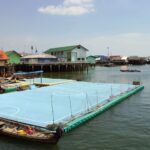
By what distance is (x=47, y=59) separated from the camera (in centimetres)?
6788

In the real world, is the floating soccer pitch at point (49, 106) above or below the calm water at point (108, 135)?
above

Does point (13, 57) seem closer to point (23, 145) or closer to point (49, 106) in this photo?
point (49, 106)

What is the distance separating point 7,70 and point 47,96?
97.4ft

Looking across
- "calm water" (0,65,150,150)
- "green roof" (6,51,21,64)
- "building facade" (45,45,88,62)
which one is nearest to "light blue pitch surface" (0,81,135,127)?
"calm water" (0,65,150,150)

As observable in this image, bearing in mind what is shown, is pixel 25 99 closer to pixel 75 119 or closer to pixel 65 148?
pixel 75 119

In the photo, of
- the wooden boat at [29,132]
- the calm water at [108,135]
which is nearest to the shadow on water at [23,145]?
the calm water at [108,135]

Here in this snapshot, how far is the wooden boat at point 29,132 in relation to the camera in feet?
42.2

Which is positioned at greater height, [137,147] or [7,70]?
[7,70]

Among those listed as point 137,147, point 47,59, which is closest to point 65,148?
point 137,147

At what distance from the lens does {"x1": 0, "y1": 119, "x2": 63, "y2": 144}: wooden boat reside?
12.8 meters

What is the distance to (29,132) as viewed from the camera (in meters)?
13.5

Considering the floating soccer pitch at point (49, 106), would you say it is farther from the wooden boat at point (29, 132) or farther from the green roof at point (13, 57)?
the green roof at point (13, 57)

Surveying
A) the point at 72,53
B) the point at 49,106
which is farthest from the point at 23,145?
the point at 72,53

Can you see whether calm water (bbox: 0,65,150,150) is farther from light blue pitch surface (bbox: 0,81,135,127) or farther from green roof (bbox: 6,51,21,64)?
green roof (bbox: 6,51,21,64)
